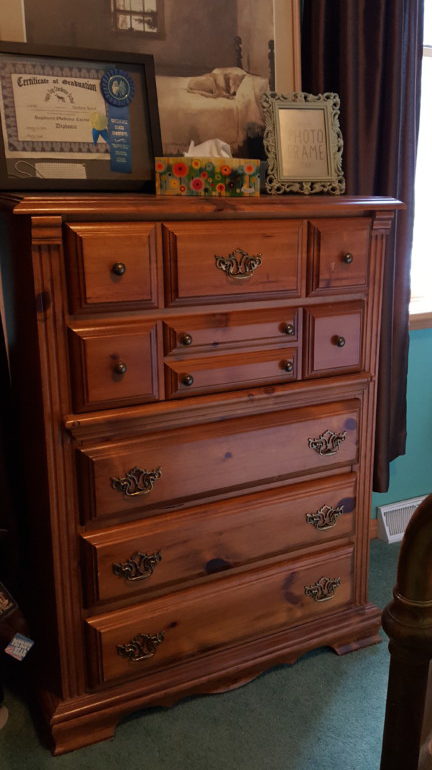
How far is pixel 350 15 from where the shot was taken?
6.97 feet

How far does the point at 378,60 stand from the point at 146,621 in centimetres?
175

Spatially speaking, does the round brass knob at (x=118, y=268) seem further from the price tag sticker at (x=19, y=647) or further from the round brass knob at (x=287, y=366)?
the price tag sticker at (x=19, y=647)

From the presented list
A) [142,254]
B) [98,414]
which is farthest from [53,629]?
[142,254]

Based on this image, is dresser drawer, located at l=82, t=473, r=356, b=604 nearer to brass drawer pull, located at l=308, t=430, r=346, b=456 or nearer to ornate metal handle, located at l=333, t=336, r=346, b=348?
brass drawer pull, located at l=308, t=430, r=346, b=456

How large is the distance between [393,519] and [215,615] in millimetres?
1149

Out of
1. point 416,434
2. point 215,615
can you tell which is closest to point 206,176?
point 215,615

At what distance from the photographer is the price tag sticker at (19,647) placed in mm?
1735

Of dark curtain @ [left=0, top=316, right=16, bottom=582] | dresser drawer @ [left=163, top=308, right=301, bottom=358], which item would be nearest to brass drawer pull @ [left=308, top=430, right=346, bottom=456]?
dresser drawer @ [left=163, top=308, right=301, bottom=358]

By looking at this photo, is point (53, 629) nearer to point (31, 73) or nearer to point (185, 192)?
point (185, 192)

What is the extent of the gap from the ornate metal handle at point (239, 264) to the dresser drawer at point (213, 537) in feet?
1.83

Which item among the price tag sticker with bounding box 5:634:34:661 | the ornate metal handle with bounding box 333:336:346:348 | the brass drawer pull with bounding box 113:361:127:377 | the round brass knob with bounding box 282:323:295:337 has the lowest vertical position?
the price tag sticker with bounding box 5:634:34:661

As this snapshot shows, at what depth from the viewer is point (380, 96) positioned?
2.25 m

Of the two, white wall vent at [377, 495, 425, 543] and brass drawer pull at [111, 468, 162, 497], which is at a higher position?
brass drawer pull at [111, 468, 162, 497]

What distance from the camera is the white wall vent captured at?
2.72 metres
